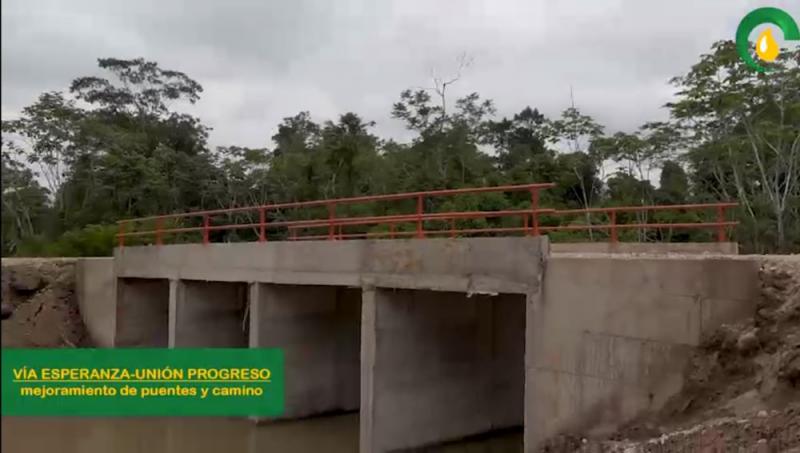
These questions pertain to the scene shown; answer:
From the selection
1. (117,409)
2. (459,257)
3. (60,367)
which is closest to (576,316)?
(459,257)

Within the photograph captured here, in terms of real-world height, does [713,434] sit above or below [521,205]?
below

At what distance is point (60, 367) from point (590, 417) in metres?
5.25

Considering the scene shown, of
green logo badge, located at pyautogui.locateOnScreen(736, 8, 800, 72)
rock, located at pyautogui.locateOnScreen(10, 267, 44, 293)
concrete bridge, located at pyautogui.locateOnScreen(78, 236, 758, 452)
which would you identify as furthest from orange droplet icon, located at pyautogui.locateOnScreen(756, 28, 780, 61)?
rock, located at pyautogui.locateOnScreen(10, 267, 44, 293)

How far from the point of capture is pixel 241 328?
567 inches

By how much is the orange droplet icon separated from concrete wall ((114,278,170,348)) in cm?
1561

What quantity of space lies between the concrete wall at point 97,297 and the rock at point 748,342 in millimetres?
13451

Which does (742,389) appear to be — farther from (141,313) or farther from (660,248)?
(141,313)

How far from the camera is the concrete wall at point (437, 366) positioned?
383 inches

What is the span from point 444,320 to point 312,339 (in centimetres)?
297

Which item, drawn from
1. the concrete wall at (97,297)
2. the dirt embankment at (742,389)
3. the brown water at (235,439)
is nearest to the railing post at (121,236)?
the concrete wall at (97,297)

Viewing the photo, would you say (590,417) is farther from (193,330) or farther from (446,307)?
(193,330)

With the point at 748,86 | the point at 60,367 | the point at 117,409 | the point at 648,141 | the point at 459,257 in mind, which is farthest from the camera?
the point at 648,141

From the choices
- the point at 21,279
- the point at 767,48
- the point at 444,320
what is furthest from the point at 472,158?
the point at 21,279

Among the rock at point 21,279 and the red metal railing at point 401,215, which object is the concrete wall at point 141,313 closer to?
the red metal railing at point 401,215
